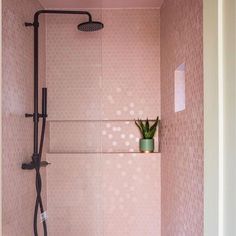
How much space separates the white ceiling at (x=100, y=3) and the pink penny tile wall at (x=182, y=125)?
0.14m

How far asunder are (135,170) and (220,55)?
75.8 inches

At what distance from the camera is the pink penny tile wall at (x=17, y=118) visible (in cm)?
166

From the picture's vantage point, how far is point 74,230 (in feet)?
8.26

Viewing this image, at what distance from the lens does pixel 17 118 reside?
1.87m

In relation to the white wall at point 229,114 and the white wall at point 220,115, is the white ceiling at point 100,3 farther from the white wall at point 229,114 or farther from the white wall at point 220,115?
the white wall at point 229,114

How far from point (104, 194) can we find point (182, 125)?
3.77ft

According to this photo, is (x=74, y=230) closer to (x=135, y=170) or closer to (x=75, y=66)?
(x=135, y=170)

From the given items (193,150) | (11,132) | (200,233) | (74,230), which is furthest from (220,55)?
(74,230)

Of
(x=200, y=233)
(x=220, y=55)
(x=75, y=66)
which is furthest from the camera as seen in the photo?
(x=75, y=66)

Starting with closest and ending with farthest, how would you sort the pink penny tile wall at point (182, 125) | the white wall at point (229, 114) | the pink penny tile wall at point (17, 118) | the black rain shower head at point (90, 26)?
the white wall at point (229, 114) < the pink penny tile wall at point (182, 125) < the pink penny tile wall at point (17, 118) < the black rain shower head at point (90, 26)

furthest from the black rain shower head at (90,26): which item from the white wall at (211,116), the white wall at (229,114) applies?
the white wall at (229,114)

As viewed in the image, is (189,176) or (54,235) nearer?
(189,176)

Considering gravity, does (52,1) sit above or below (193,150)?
above

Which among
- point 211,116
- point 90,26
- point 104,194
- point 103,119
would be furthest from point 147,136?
point 211,116
